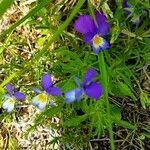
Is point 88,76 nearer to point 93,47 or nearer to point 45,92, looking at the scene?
point 93,47

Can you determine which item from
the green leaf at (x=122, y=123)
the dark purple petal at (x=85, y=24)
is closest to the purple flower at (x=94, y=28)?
the dark purple petal at (x=85, y=24)

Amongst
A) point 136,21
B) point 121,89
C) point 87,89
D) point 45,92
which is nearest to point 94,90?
point 87,89

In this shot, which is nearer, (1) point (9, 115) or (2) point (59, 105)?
(2) point (59, 105)

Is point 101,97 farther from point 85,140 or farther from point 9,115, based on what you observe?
point 9,115

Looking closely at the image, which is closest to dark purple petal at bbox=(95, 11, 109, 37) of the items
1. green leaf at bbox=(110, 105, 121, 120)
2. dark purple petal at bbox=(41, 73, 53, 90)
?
dark purple petal at bbox=(41, 73, 53, 90)

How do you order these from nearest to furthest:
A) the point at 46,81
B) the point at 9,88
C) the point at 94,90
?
the point at 94,90
the point at 46,81
the point at 9,88

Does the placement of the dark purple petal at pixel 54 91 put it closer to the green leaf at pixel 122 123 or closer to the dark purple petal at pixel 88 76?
the dark purple petal at pixel 88 76

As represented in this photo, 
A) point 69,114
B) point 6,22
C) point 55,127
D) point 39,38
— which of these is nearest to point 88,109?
point 69,114
